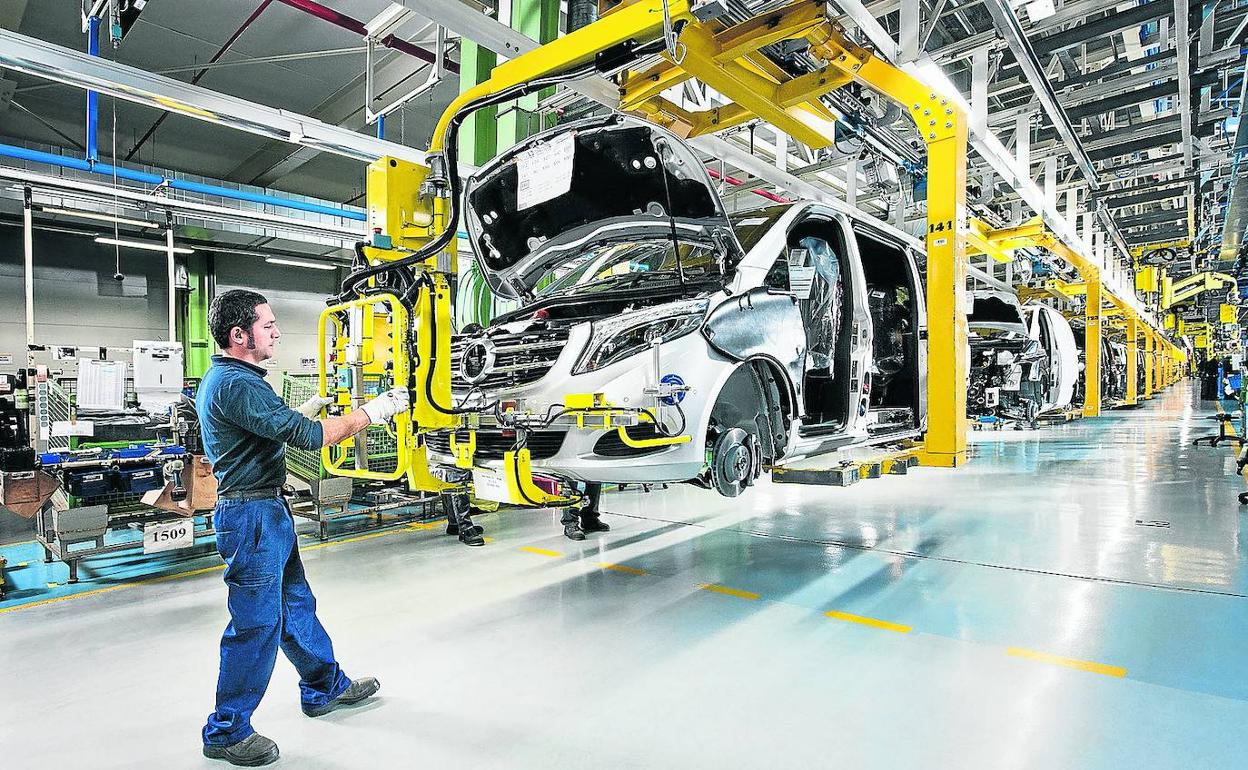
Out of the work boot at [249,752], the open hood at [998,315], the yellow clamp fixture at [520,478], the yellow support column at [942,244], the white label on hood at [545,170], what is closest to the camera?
the work boot at [249,752]

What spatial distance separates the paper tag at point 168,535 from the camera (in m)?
4.29

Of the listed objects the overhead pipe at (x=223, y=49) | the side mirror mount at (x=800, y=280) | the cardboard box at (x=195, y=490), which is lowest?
the cardboard box at (x=195, y=490)

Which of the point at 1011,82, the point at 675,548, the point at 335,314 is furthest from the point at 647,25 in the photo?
the point at 1011,82

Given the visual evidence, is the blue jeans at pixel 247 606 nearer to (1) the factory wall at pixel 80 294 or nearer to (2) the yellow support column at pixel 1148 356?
(1) the factory wall at pixel 80 294

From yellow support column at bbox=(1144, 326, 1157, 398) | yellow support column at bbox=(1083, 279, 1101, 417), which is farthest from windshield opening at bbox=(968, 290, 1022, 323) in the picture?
yellow support column at bbox=(1144, 326, 1157, 398)

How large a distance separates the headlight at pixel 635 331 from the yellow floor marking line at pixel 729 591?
1.56 m

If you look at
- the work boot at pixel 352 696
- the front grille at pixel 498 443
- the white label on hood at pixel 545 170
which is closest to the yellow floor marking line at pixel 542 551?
the front grille at pixel 498 443

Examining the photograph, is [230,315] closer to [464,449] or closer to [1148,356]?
[464,449]

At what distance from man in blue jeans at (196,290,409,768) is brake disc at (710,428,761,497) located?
168cm

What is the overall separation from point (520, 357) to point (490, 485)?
727 millimetres

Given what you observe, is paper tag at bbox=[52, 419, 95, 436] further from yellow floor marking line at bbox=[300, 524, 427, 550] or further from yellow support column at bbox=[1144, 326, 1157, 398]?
yellow support column at bbox=[1144, 326, 1157, 398]

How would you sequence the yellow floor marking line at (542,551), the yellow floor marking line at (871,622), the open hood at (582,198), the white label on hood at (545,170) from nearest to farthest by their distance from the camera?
the yellow floor marking line at (871,622) < the open hood at (582,198) < the white label on hood at (545,170) < the yellow floor marking line at (542,551)

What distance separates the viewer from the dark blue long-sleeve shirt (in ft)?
7.08

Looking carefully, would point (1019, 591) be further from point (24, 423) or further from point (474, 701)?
point (24, 423)
